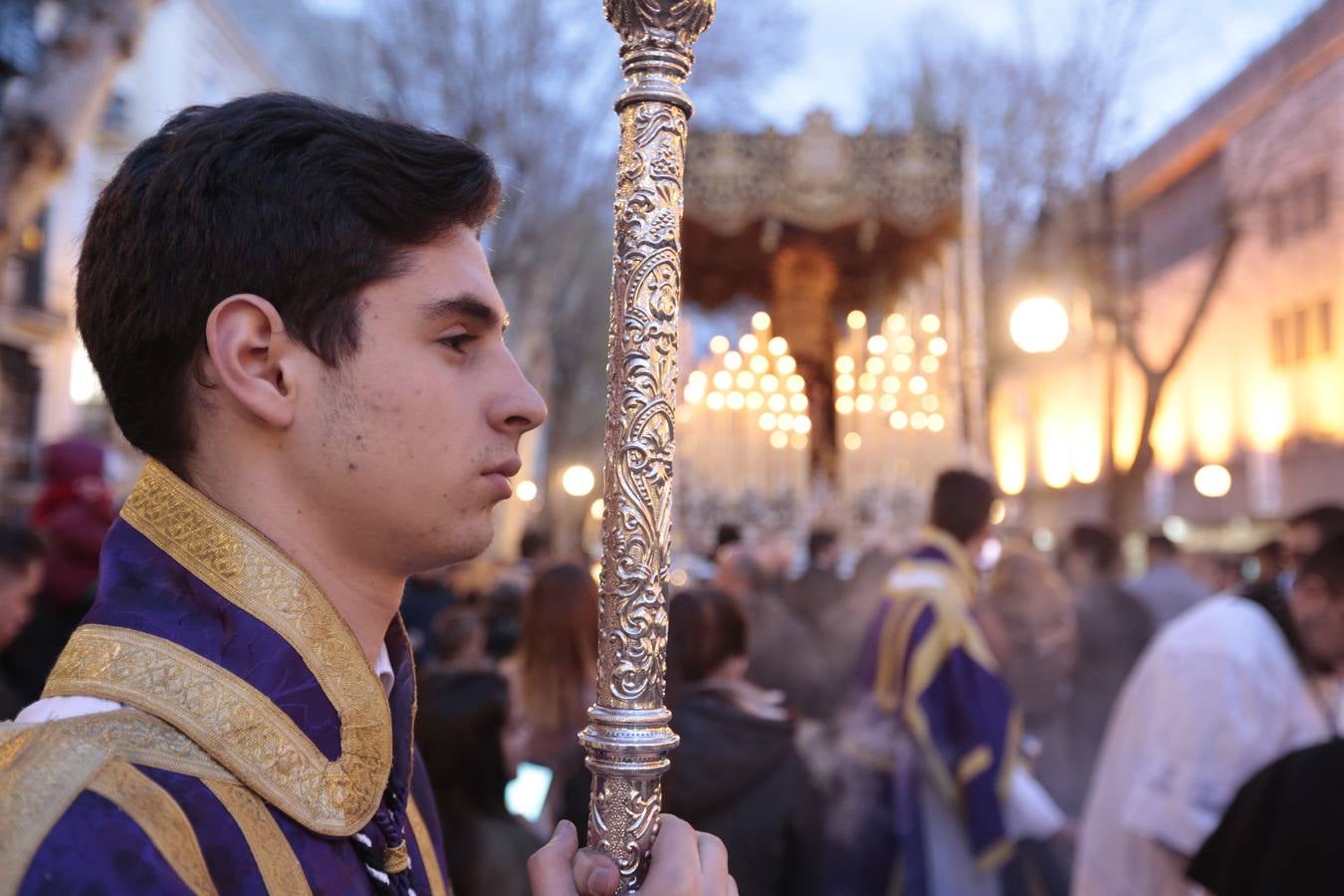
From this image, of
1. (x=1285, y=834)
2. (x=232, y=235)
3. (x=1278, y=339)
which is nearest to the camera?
(x=232, y=235)

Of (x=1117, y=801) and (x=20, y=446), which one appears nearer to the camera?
(x=1117, y=801)

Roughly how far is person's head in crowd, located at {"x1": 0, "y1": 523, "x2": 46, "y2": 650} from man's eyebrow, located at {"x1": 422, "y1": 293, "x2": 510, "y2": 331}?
101 inches

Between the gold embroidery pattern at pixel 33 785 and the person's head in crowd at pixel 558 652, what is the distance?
2.86 meters

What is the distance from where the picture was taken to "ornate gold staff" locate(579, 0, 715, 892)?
120cm

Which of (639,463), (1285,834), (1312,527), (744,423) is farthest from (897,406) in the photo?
(639,463)

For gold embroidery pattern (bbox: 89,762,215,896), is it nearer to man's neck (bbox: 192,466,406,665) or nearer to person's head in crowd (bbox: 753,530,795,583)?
man's neck (bbox: 192,466,406,665)

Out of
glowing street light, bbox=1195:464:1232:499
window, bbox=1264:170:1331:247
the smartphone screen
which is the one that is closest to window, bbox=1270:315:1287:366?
window, bbox=1264:170:1331:247

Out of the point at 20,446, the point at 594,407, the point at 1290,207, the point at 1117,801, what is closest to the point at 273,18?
the point at 594,407

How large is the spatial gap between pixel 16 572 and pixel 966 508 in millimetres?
3799

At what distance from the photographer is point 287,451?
3.91ft

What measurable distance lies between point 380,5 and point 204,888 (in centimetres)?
1762

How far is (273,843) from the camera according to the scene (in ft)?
3.51

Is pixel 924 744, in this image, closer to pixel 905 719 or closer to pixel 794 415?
pixel 905 719

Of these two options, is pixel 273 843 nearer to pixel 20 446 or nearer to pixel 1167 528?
pixel 20 446
